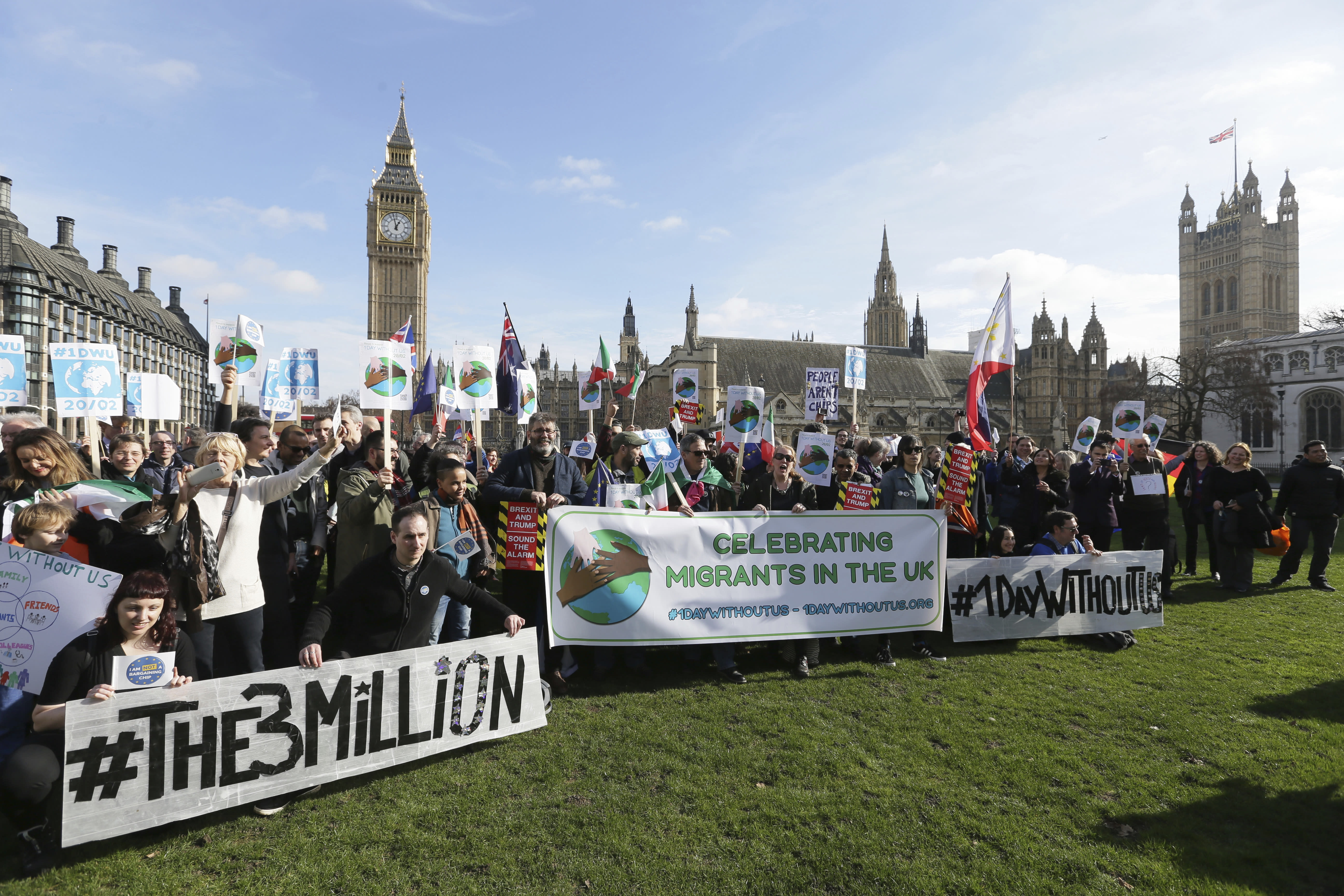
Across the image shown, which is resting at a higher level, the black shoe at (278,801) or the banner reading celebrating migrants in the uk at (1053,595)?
the banner reading celebrating migrants in the uk at (1053,595)

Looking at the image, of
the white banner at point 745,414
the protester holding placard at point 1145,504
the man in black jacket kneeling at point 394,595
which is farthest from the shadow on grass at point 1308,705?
the man in black jacket kneeling at point 394,595

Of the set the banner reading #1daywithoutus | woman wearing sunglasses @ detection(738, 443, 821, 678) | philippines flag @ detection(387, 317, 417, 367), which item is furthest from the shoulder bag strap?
philippines flag @ detection(387, 317, 417, 367)

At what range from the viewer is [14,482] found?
4422 millimetres

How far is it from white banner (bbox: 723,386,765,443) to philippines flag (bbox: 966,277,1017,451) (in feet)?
9.85

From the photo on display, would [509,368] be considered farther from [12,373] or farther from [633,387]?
[12,373]

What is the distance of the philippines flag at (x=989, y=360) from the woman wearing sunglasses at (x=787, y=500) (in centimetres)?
346

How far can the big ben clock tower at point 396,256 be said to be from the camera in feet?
245

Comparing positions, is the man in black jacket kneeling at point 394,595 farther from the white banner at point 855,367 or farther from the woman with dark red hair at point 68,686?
the white banner at point 855,367

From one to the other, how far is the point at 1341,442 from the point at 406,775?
7763 cm

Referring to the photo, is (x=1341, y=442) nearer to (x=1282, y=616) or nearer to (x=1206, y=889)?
(x=1282, y=616)

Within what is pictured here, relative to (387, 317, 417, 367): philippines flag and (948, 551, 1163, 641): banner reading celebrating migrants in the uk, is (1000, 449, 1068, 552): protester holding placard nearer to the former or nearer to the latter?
(948, 551, 1163, 641): banner reading celebrating migrants in the uk

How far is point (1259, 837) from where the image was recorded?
3926 mm

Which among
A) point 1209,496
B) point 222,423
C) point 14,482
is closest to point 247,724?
point 14,482

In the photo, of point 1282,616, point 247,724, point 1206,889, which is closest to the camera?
point 1206,889
